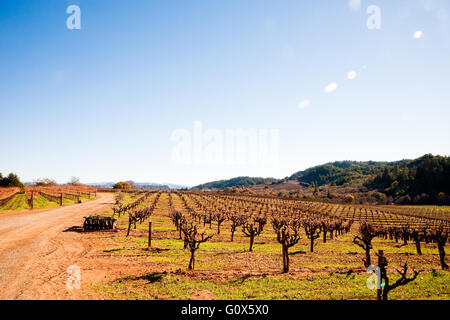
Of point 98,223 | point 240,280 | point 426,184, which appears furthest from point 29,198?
point 426,184

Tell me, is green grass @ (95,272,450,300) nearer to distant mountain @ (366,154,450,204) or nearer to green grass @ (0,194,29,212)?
green grass @ (0,194,29,212)

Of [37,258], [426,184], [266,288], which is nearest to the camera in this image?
[266,288]

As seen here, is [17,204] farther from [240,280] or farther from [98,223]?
[240,280]

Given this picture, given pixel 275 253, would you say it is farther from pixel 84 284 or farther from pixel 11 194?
pixel 11 194

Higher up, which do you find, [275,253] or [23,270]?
[23,270]

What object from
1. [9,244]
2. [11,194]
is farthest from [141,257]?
[11,194]

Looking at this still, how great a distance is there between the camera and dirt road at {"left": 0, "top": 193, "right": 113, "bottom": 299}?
46.4ft

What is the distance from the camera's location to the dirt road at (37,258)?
557 inches

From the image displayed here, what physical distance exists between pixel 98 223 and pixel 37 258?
15.2m

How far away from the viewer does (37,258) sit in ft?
67.7

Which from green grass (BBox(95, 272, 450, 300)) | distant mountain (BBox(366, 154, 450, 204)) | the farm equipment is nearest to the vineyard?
the farm equipment
